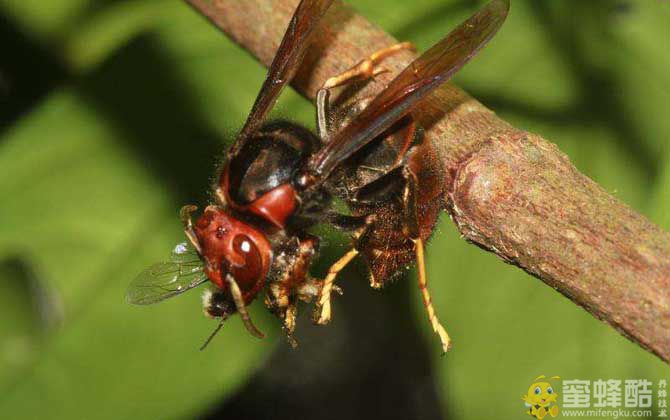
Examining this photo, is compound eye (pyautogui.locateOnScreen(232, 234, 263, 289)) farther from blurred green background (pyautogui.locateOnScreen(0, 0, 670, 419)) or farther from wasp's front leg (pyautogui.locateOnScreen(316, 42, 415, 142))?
blurred green background (pyautogui.locateOnScreen(0, 0, 670, 419))

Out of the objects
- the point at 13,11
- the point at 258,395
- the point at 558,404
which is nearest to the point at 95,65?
the point at 13,11

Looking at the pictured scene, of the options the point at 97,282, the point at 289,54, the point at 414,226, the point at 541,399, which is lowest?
the point at 97,282

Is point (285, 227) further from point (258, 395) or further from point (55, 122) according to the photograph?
point (258, 395)

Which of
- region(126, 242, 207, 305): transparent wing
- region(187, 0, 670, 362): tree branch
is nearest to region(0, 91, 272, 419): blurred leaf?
region(126, 242, 207, 305): transparent wing

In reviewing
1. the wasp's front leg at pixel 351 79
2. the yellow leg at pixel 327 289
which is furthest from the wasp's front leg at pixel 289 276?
the wasp's front leg at pixel 351 79

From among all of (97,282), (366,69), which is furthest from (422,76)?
(97,282)

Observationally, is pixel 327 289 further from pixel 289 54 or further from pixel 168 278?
pixel 289 54

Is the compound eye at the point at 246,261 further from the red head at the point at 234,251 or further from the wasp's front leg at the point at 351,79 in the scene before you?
the wasp's front leg at the point at 351,79
